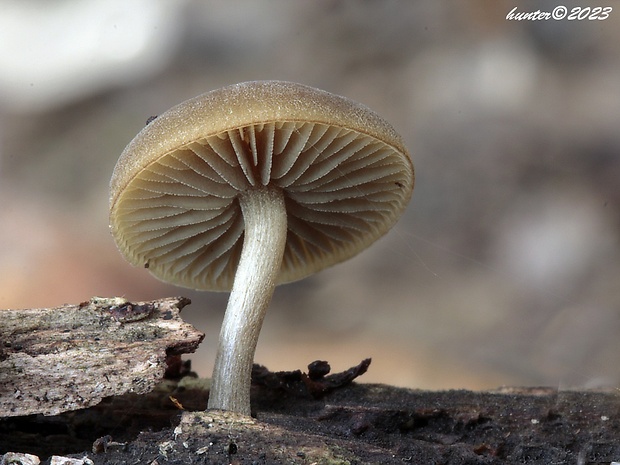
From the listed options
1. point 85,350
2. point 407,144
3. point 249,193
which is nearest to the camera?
point 85,350

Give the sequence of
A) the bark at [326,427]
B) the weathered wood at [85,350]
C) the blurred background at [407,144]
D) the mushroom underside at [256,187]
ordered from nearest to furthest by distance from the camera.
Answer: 1. the bark at [326,427]
2. the weathered wood at [85,350]
3. the mushroom underside at [256,187]
4. the blurred background at [407,144]

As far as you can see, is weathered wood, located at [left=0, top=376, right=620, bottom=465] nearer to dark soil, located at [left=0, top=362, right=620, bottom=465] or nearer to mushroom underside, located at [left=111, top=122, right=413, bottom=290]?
dark soil, located at [left=0, top=362, right=620, bottom=465]

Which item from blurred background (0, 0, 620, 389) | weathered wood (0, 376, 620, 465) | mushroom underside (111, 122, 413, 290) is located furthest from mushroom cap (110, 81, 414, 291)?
blurred background (0, 0, 620, 389)

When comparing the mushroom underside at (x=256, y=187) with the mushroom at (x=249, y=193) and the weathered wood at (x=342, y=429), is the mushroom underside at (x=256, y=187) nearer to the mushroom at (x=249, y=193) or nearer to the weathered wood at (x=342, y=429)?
the mushroom at (x=249, y=193)

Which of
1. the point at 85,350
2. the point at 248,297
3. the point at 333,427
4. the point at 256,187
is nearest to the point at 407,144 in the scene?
the point at 256,187

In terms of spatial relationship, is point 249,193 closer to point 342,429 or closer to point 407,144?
point 342,429

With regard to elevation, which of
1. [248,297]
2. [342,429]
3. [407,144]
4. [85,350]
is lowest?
[342,429]

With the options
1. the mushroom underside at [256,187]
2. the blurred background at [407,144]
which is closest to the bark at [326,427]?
the mushroom underside at [256,187]
